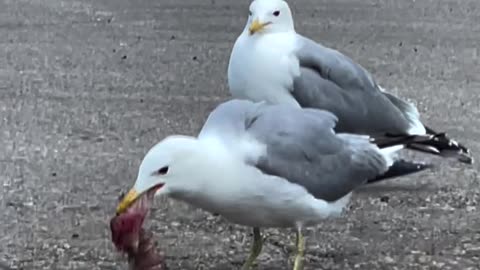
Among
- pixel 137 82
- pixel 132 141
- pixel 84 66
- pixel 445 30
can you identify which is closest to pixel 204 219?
pixel 132 141

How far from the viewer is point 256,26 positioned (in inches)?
215

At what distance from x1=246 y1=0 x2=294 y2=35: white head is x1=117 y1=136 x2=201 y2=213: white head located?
1.73m

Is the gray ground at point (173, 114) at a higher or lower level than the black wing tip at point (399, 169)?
lower

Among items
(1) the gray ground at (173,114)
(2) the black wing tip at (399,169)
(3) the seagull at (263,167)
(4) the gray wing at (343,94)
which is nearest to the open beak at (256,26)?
(4) the gray wing at (343,94)

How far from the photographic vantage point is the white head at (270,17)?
18.1 feet

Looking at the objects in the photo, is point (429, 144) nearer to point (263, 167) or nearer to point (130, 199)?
point (263, 167)

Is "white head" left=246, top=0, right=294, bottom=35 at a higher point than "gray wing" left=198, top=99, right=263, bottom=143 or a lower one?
higher

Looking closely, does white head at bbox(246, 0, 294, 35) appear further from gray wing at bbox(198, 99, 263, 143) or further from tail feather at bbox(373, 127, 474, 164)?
gray wing at bbox(198, 99, 263, 143)

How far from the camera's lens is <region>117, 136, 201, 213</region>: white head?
379 cm

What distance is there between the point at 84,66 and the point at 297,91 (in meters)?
4.07

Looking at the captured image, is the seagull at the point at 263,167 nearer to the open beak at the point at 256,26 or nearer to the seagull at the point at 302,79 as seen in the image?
the seagull at the point at 302,79

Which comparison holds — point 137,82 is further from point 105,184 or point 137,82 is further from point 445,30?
point 445,30

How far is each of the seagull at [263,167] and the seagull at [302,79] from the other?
764mm

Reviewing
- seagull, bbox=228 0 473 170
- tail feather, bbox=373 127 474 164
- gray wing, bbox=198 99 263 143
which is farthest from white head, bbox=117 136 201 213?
seagull, bbox=228 0 473 170
